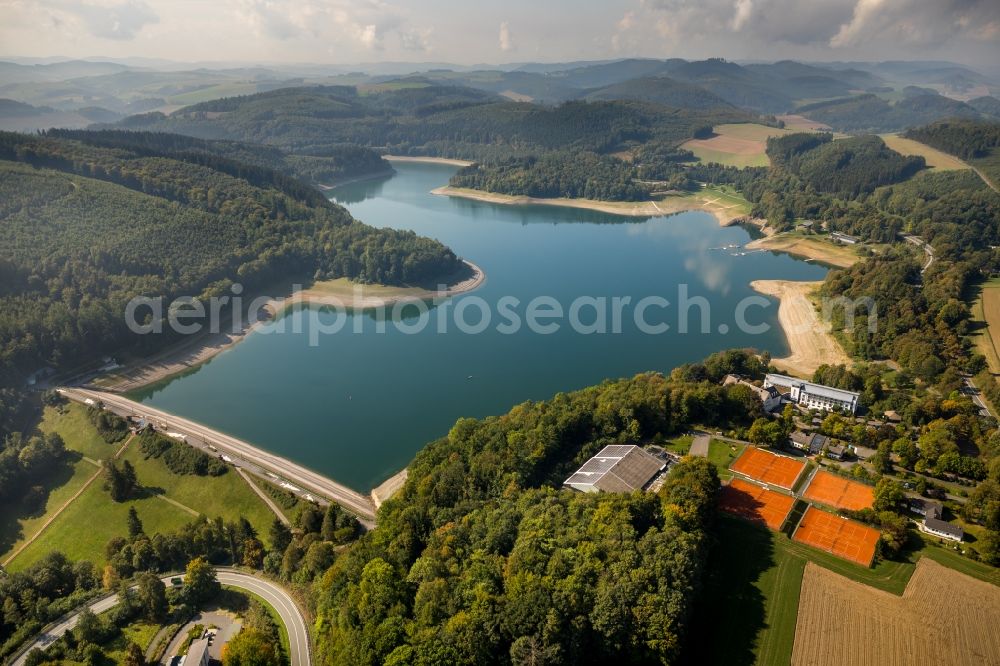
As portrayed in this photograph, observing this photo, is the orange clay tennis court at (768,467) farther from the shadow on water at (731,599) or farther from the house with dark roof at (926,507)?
the house with dark roof at (926,507)

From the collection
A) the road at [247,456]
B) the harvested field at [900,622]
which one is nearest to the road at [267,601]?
the road at [247,456]

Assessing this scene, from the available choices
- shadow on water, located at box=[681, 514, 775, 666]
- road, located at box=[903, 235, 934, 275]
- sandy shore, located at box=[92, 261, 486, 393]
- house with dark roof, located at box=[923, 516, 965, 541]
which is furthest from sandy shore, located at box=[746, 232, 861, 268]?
shadow on water, located at box=[681, 514, 775, 666]

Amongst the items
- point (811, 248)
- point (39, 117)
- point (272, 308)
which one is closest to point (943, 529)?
point (272, 308)

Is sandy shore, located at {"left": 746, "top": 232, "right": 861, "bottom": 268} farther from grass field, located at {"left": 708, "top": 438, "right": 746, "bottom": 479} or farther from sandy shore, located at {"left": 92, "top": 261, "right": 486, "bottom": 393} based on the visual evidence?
grass field, located at {"left": 708, "top": 438, "right": 746, "bottom": 479}

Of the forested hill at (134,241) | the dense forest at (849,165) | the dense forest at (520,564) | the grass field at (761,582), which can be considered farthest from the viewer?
the dense forest at (849,165)

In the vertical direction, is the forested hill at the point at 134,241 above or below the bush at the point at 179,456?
above

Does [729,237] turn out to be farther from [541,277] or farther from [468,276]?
[468,276]

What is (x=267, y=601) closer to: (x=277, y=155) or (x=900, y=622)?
(x=900, y=622)
